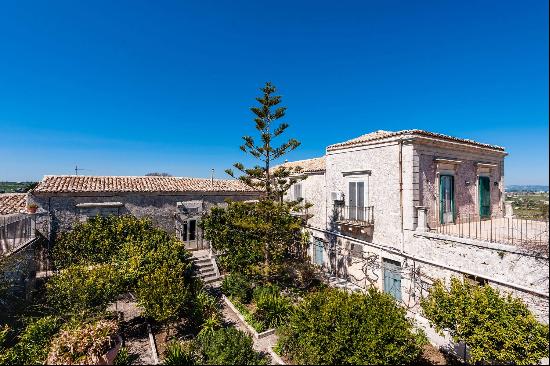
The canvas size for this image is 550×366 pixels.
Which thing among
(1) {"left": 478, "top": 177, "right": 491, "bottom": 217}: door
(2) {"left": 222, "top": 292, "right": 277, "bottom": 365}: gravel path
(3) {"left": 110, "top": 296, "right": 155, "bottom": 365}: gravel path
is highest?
(1) {"left": 478, "top": 177, "right": 491, "bottom": 217}: door

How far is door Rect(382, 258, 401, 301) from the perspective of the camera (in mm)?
12186

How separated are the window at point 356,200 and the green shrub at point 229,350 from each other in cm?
836

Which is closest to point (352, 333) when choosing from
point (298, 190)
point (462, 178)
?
point (462, 178)

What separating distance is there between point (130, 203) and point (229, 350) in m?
11.8

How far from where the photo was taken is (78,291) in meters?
8.59

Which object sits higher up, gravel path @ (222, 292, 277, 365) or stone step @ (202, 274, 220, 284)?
stone step @ (202, 274, 220, 284)

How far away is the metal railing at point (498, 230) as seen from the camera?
9.22 m

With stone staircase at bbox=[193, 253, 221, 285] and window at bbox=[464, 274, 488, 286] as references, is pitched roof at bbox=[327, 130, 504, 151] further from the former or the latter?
stone staircase at bbox=[193, 253, 221, 285]

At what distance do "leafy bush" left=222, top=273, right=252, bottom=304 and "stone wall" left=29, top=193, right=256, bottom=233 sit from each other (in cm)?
606

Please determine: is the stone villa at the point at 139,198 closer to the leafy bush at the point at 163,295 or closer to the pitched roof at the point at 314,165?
the pitched roof at the point at 314,165

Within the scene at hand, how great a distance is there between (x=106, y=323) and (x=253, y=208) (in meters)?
7.83

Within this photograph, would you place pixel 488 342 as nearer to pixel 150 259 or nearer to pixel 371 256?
pixel 371 256

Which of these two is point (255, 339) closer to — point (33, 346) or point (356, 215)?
point (33, 346)

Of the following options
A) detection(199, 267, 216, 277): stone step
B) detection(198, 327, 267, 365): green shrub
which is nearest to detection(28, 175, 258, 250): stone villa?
detection(199, 267, 216, 277): stone step
